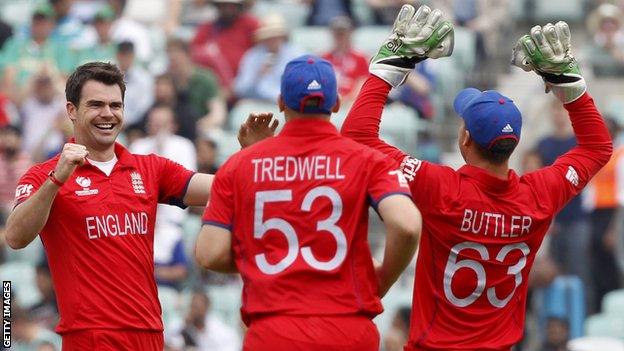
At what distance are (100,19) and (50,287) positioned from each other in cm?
393

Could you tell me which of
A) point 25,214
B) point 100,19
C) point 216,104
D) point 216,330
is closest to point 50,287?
point 216,330

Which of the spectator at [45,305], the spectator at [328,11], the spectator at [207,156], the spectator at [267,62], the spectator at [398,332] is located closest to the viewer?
the spectator at [398,332]

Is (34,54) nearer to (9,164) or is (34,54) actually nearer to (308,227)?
(9,164)

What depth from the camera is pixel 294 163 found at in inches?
252

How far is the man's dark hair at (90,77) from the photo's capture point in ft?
23.9

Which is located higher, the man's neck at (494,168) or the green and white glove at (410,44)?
the green and white glove at (410,44)

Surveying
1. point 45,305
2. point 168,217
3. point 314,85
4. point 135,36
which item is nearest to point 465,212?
point 314,85

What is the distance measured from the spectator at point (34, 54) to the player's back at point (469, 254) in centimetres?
940

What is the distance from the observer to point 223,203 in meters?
6.43

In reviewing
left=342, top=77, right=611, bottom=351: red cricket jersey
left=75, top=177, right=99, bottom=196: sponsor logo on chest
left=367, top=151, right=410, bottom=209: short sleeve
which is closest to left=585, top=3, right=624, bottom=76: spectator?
left=342, top=77, right=611, bottom=351: red cricket jersey

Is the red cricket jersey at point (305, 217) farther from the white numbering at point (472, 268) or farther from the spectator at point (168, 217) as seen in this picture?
the spectator at point (168, 217)

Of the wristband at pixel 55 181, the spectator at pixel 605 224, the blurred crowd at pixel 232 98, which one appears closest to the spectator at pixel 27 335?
the blurred crowd at pixel 232 98

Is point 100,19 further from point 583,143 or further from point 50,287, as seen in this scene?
point 583,143

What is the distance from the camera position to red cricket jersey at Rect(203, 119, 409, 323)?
634 cm
